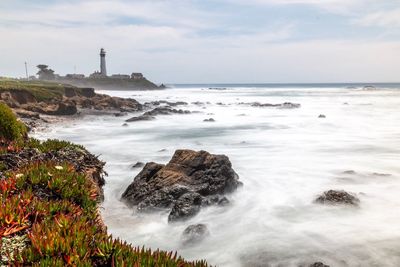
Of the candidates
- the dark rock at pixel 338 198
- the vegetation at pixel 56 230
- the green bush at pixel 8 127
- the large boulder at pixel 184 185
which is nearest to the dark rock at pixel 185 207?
the large boulder at pixel 184 185

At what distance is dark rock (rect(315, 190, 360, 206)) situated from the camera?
13531 mm

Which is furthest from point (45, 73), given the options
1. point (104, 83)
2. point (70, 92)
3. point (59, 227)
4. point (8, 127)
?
point (59, 227)

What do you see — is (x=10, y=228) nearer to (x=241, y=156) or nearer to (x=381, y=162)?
(x=241, y=156)

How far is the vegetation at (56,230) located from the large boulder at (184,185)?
15.5 ft

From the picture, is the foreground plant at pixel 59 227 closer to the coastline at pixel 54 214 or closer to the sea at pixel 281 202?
the coastline at pixel 54 214

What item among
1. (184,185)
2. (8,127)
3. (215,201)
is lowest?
(215,201)

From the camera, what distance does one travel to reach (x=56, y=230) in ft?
18.7

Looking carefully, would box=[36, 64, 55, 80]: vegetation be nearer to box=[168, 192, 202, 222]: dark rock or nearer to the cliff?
the cliff

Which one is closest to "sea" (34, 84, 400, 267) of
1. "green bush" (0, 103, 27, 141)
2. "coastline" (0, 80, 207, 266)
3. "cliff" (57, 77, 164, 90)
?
"coastline" (0, 80, 207, 266)

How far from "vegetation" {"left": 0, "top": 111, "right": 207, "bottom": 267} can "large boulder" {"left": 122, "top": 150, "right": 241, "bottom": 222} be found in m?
4.73

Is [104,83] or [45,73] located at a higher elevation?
[45,73]

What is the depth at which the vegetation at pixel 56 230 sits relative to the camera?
5.08 metres

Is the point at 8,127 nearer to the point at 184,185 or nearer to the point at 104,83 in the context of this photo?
the point at 184,185

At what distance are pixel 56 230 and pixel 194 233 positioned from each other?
613cm
